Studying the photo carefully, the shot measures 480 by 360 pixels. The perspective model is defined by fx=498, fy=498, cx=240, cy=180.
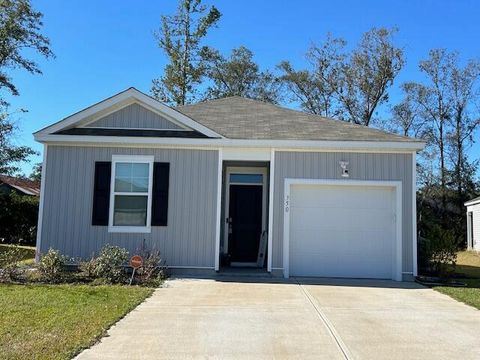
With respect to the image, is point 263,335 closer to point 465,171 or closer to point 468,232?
point 468,232

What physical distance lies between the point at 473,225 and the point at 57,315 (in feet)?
83.3

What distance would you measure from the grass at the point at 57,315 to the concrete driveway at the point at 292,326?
8.8 inches

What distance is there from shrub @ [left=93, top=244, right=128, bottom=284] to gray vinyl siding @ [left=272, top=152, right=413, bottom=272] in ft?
11.0

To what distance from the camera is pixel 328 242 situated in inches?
452

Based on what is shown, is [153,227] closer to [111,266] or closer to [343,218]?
[111,266]

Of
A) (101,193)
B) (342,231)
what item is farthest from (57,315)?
(342,231)

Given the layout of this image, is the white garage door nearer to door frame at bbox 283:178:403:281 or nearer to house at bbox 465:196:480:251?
door frame at bbox 283:178:403:281

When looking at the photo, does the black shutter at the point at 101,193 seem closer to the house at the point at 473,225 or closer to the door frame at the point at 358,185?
the door frame at the point at 358,185

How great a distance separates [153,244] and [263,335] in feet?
19.0

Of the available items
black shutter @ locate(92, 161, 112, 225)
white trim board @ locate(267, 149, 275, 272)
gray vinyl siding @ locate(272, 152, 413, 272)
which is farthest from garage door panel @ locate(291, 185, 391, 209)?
black shutter @ locate(92, 161, 112, 225)

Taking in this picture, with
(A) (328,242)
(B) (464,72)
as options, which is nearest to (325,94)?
(B) (464,72)

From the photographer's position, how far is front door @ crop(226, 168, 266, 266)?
13297 millimetres

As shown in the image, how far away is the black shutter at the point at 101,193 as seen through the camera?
11289mm

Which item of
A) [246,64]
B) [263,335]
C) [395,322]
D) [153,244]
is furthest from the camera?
[246,64]
